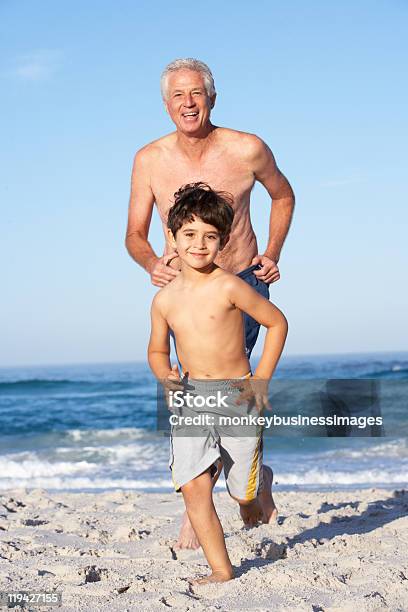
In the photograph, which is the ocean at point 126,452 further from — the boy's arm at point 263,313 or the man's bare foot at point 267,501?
the boy's arm at point 263,313

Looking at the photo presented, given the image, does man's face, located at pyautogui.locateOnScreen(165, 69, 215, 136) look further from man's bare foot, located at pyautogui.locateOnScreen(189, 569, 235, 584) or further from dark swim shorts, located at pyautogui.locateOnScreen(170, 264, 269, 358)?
man's bare foot, located at pyautogui.locateOnScreen(189, 569, 235, 584)

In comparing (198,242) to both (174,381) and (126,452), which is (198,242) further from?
(126,452)

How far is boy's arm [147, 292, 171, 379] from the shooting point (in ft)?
11.7

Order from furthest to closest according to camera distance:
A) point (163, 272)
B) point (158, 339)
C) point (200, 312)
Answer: point (163, 272), point (158, 339), point (200, 312)

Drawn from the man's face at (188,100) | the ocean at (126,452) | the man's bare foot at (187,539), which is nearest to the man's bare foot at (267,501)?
the man's bare foot at (187,539)

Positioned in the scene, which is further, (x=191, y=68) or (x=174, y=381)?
(x=191, y=68)

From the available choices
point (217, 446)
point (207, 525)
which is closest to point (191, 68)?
point (217, 446)

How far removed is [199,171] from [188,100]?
0.39 metres

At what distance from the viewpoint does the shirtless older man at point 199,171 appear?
4.18m

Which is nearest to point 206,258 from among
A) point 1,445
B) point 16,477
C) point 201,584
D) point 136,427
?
point 201,584

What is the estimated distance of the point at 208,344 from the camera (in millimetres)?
3477

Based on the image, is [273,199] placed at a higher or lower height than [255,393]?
higher

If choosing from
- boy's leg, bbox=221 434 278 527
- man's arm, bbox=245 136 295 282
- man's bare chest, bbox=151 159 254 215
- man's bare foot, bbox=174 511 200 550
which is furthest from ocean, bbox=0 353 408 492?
boy's leg, bbox=221 434 278 527

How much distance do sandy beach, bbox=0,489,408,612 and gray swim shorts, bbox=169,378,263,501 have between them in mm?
398
